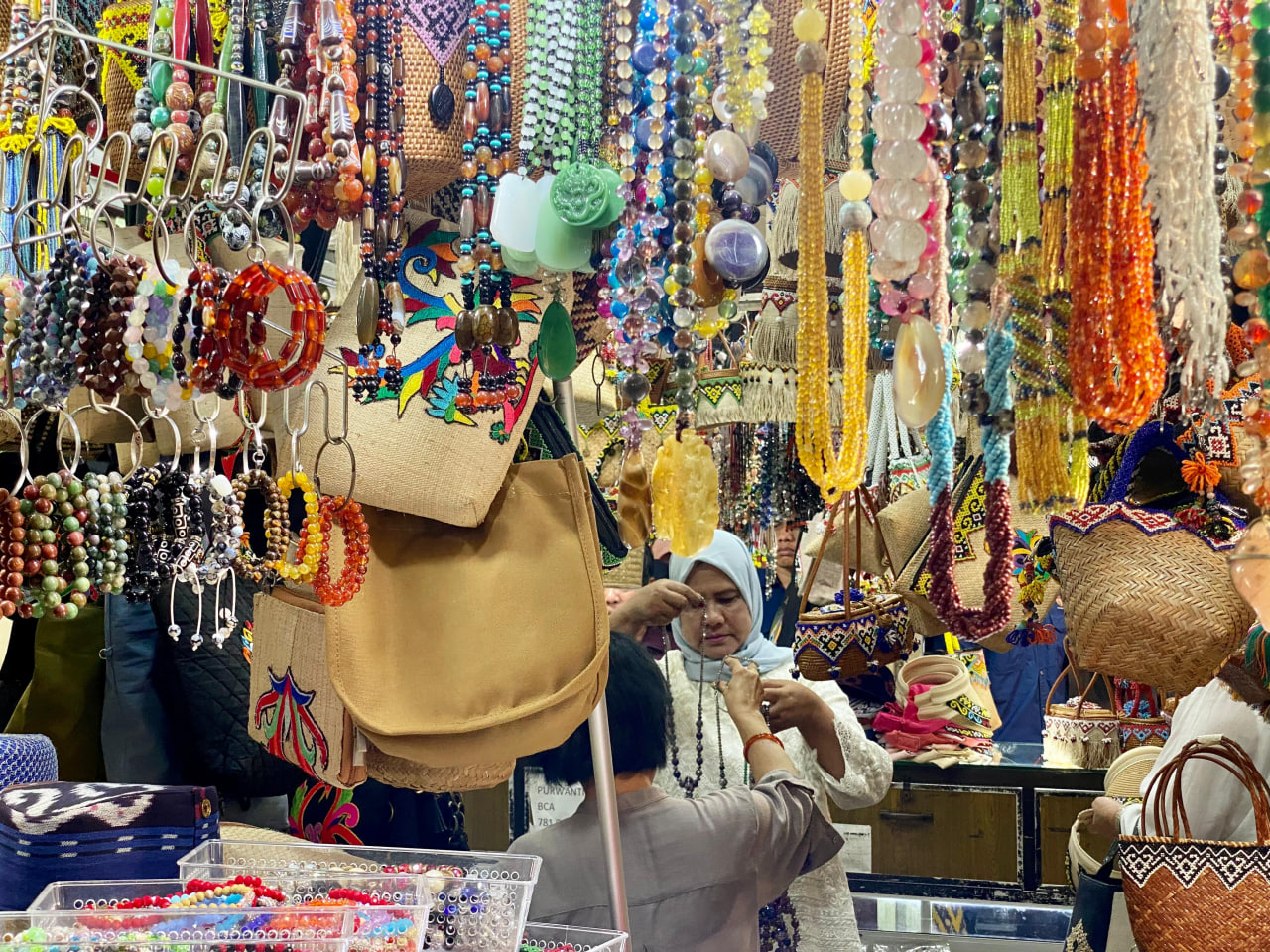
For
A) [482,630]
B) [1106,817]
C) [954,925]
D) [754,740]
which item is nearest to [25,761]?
[482,630]

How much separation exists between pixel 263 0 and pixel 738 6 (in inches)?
18.7

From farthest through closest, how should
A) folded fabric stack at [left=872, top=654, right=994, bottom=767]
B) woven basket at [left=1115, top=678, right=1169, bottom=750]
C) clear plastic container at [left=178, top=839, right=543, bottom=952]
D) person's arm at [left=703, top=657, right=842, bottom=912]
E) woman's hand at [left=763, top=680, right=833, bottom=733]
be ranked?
folded fabric stack at [left=872, top=654, right=994, bottom=767] < woven basket at [left=1115, top=678, right=1169, bottom=750] < woman's hand at [left=763, top=680, right=833, bottom=733] < person's arm at [left=703, top=657, right=842, bottom=912] < clear plastic container at [left=178, top=839, right=543, bottom=952]

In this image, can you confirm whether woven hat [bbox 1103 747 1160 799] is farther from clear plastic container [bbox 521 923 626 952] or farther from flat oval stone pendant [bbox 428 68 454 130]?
flat oval stone pendant [bbox 428 68 454 130]

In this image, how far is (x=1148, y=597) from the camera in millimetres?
1531

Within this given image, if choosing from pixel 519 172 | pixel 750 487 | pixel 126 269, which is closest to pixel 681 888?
pixel 750 487

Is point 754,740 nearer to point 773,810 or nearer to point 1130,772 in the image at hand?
point 773,810

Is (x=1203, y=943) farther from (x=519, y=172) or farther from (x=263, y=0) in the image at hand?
(x=263, y=0)

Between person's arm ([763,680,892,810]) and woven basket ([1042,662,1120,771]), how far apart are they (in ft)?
2.15

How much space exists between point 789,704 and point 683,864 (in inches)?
16.6

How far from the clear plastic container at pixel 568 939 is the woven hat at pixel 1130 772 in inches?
58.4

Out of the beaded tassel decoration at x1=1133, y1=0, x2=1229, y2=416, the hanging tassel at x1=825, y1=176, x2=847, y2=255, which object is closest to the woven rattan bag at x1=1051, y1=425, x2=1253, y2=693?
the hanging tassel at x1=825, y1=176, x2=847, y2=255

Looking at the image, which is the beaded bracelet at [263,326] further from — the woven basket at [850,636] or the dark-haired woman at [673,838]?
the woven basket at [850,636]

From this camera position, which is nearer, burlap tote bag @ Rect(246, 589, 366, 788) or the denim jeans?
burlap tote bag @ Rect(246, 589, 366, 788)

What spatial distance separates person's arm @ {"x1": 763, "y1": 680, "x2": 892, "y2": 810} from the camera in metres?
2.39
